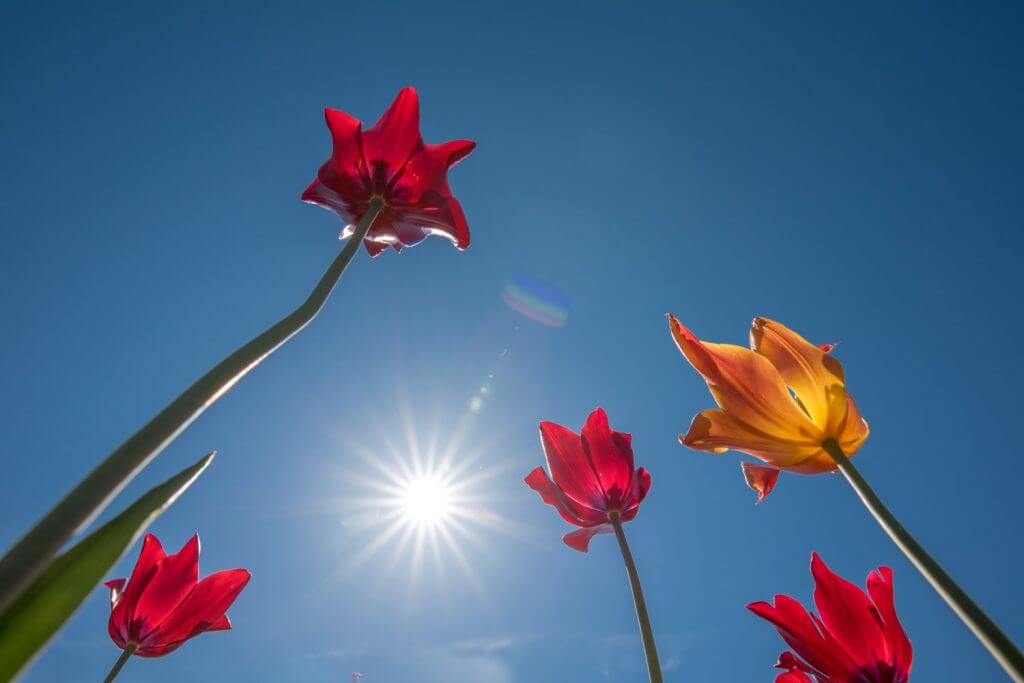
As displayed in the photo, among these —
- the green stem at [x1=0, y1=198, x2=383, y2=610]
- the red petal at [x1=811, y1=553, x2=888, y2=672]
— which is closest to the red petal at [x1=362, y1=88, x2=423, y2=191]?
the green stem at [x1=0, y1=198, x2=383, y2=610]

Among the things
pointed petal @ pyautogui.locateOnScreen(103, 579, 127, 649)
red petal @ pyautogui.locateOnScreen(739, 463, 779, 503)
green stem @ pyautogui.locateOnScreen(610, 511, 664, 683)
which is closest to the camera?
green stem @ pyautogui.locateOnScreen(610, 511, 664, 683)

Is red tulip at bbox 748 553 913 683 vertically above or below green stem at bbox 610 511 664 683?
Answer: above

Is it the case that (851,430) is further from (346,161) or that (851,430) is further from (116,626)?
(116,626)

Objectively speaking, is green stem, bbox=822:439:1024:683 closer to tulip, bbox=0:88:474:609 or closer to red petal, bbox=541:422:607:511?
tulip, bbox=0:88:474:609

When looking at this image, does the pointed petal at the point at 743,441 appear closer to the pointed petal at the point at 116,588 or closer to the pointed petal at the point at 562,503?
the pointed petal at the point at 562,503

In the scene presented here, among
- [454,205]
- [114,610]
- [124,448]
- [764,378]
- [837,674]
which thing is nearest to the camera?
[124,448]

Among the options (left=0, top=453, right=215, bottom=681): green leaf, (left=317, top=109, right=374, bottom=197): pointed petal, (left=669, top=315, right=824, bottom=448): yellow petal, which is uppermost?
(left=317, top=109, right=374, bottom=197): pointed petal

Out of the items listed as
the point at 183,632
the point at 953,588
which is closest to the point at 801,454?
the point at 953,588

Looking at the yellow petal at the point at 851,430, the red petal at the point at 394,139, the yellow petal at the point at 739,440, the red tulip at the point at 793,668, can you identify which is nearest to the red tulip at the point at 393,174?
the red petal at the point at 394,139

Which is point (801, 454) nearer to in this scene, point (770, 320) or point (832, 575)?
point (770, 320)
